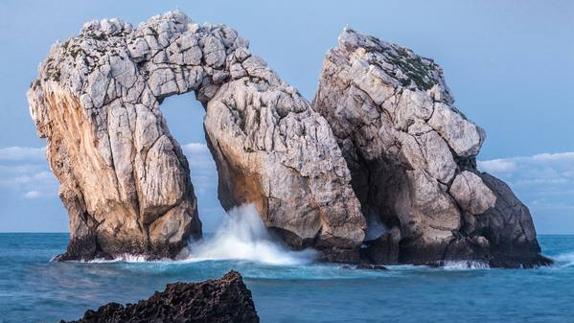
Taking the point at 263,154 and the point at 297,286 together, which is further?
the point at 263,154

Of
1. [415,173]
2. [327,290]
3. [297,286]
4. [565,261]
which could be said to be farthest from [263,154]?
[565,261]

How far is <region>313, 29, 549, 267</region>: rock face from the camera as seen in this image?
53344 millimetres

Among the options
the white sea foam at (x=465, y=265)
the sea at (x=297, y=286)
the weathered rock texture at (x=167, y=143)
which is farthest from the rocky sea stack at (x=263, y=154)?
the sea at (x=297, y=286)

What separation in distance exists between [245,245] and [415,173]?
1107 centimetres

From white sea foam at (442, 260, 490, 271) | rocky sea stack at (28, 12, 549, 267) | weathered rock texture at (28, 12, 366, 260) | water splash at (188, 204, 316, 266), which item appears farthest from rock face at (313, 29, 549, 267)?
water splash at (188, 204, 316, 266)

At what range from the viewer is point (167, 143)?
52250 mm

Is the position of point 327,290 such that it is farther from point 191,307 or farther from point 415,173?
point 191,307

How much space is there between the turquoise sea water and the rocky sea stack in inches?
100

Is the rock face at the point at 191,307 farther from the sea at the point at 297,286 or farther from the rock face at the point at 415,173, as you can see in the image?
the rock face at the point at 415,173

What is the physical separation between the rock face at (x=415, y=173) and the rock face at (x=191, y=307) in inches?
1268

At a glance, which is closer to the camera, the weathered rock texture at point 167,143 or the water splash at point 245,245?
the weathered rock texture at point 167,143

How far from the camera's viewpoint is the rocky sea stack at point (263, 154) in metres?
52.1

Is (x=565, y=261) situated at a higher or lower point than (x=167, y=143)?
lower

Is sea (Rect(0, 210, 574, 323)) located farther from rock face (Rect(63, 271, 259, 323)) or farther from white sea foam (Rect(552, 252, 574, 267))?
rock face (Rect(63, 271, 259, 323))
